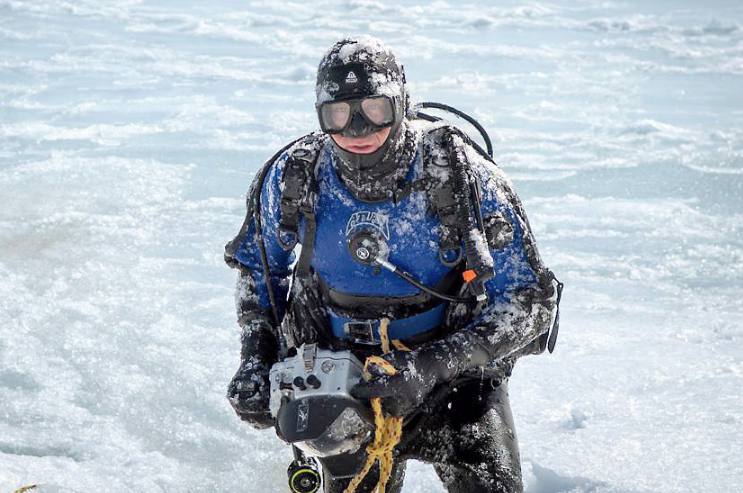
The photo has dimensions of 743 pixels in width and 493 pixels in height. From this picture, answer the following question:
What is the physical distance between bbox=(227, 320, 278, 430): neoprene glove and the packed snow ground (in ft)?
3.58

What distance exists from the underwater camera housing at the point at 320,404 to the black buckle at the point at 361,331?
0.21m

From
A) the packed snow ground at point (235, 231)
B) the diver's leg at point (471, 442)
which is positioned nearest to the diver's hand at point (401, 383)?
the diver's leg at point (471, 442)

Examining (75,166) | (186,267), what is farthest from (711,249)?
(75,166)

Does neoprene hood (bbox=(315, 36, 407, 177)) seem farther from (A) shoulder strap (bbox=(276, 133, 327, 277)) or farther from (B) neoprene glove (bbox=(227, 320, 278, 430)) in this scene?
(B) neoprene glove (bbox=(227, 320, 278, 430))

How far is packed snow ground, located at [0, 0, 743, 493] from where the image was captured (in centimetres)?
382

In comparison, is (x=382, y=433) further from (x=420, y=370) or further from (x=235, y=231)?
(x=235, y=231)

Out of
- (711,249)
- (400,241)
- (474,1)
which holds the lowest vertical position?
(711,249)

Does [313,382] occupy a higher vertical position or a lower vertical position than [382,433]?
higher

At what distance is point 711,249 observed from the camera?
6125mm

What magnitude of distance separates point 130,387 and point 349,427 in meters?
2.24

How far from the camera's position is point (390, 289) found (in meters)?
2.72

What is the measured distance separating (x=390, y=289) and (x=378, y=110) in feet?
1.88

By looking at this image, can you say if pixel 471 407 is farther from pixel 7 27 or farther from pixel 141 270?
pixel 7 27

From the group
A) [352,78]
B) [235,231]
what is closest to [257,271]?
[352,78]
